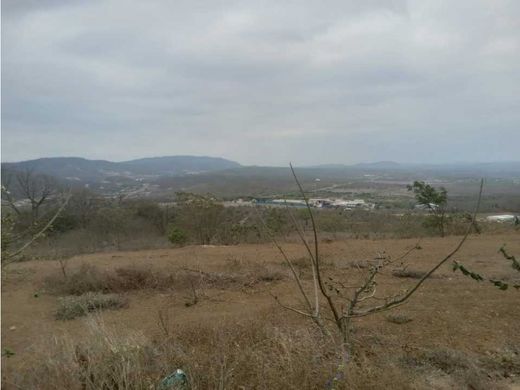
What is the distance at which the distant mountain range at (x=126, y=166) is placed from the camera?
149 ft

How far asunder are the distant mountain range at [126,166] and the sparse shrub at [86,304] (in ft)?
90.1

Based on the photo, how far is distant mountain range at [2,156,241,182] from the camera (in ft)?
149

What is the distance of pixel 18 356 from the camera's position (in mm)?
4906

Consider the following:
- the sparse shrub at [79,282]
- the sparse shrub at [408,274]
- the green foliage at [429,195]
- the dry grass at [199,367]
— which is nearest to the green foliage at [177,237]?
the sparse shrub at [79,282]

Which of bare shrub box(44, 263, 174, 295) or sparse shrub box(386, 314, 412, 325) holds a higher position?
sparse shrub box(386, 314, 412, 325)

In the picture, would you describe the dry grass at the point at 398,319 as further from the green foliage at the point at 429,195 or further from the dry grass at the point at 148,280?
the green foliage at the point at 429,195

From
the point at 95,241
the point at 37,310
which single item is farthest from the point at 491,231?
the point at 95,241

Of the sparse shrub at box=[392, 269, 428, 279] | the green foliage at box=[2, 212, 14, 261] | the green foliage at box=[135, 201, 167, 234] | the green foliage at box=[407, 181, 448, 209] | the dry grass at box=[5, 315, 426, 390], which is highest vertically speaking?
the green foliage at box=[2, 212, 14, 261]

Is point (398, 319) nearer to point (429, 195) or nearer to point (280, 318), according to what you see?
point (280, 318)

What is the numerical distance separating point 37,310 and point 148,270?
1.99 metres

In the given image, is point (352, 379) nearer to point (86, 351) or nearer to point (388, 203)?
point (86, 351)

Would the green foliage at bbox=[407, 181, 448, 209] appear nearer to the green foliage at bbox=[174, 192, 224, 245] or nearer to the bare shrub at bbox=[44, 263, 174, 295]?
the green foliage at bbox=[174, 192, 224, 245]

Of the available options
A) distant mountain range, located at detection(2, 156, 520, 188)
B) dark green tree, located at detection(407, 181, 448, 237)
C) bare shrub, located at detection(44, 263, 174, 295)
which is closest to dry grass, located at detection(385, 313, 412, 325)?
bare shrub, located at detection(44, 263, 174, 295)

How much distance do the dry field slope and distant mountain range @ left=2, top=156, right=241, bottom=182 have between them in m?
26.7
